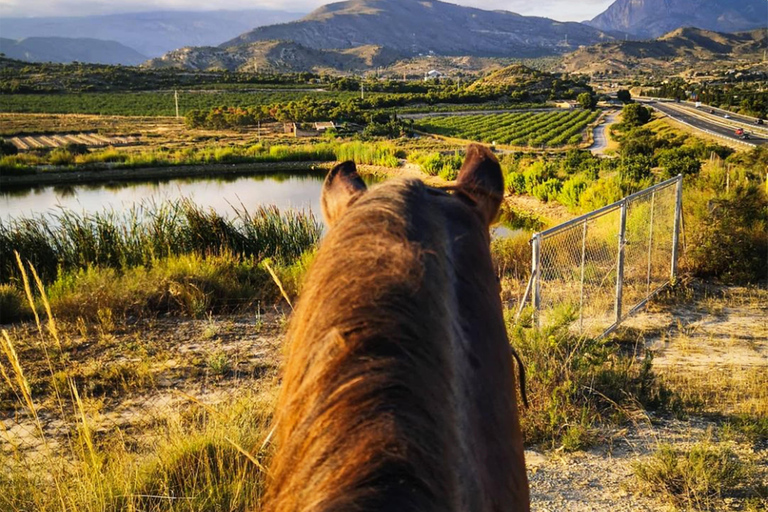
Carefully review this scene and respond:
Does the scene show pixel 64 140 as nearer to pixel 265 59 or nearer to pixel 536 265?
pixel 536 265

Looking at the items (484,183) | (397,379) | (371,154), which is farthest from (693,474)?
(371,154)

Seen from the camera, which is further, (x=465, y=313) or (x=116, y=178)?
(x=116, y=178)

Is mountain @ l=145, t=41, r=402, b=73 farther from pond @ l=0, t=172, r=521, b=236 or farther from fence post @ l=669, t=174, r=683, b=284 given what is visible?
fence post @ l=669, t=174, r=683, b=284

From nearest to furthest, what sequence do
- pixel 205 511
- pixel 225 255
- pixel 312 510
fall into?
pixel 312 510 < pixel 205 511 < pixel 225 255

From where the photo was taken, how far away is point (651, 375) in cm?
496

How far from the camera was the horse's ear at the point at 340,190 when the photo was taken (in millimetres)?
889

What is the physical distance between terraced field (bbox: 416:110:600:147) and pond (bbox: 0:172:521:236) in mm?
17278

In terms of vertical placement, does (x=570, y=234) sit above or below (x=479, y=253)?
below

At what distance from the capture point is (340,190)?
0.92 metres

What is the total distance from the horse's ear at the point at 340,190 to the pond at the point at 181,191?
19.9m

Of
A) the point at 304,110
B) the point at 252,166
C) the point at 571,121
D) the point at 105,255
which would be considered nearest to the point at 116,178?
the point at 252,166

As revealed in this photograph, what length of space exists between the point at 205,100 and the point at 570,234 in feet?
229

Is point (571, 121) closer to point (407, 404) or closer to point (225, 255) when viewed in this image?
point (225, 255)

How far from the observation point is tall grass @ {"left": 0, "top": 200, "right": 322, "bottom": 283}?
9648 millimetres
